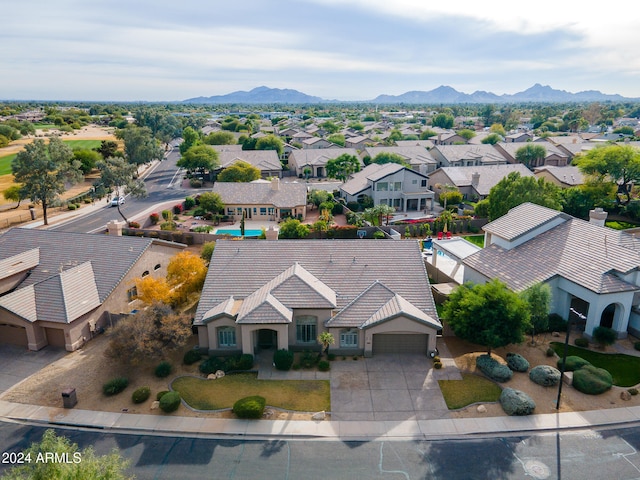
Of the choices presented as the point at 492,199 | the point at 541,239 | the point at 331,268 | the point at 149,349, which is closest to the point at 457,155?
the point at 492,199

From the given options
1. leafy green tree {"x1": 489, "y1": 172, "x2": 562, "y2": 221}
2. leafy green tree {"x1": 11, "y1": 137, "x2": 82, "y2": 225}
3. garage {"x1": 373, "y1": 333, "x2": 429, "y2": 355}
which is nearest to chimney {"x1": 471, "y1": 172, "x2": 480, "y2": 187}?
leafy green tree {"x1": 489, "y1": 172, "x2": 562, "y2": 221}

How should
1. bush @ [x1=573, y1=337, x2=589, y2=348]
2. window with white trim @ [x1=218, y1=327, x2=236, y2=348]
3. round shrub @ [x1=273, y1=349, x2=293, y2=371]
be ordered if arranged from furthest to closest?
1. bush @ [x1=573, y1=337, x2=589, y2=348]
2. window with white trim @ [x1=218, y1=327, x2=236, y2=348]
3. round shrub @ [x1=273, y1=349, x2=293, y2=371]

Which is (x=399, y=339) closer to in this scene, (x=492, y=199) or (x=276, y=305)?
(x=276, y=305)

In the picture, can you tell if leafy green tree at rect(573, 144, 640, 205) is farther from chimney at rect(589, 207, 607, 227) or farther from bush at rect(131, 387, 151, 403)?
bush at rect(131, 387, 151, 403)

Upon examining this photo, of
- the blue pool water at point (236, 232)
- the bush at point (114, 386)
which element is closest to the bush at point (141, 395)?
the bush at point (114, 386)

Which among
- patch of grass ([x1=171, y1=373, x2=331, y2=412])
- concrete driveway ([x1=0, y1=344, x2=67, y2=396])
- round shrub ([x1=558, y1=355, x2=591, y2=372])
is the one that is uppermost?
round shrub ([x1=558, y1=355, x2=591, y2=372])

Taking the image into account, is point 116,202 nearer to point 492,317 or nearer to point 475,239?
point 475,239

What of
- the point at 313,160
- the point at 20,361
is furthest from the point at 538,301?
the point at 313,160
